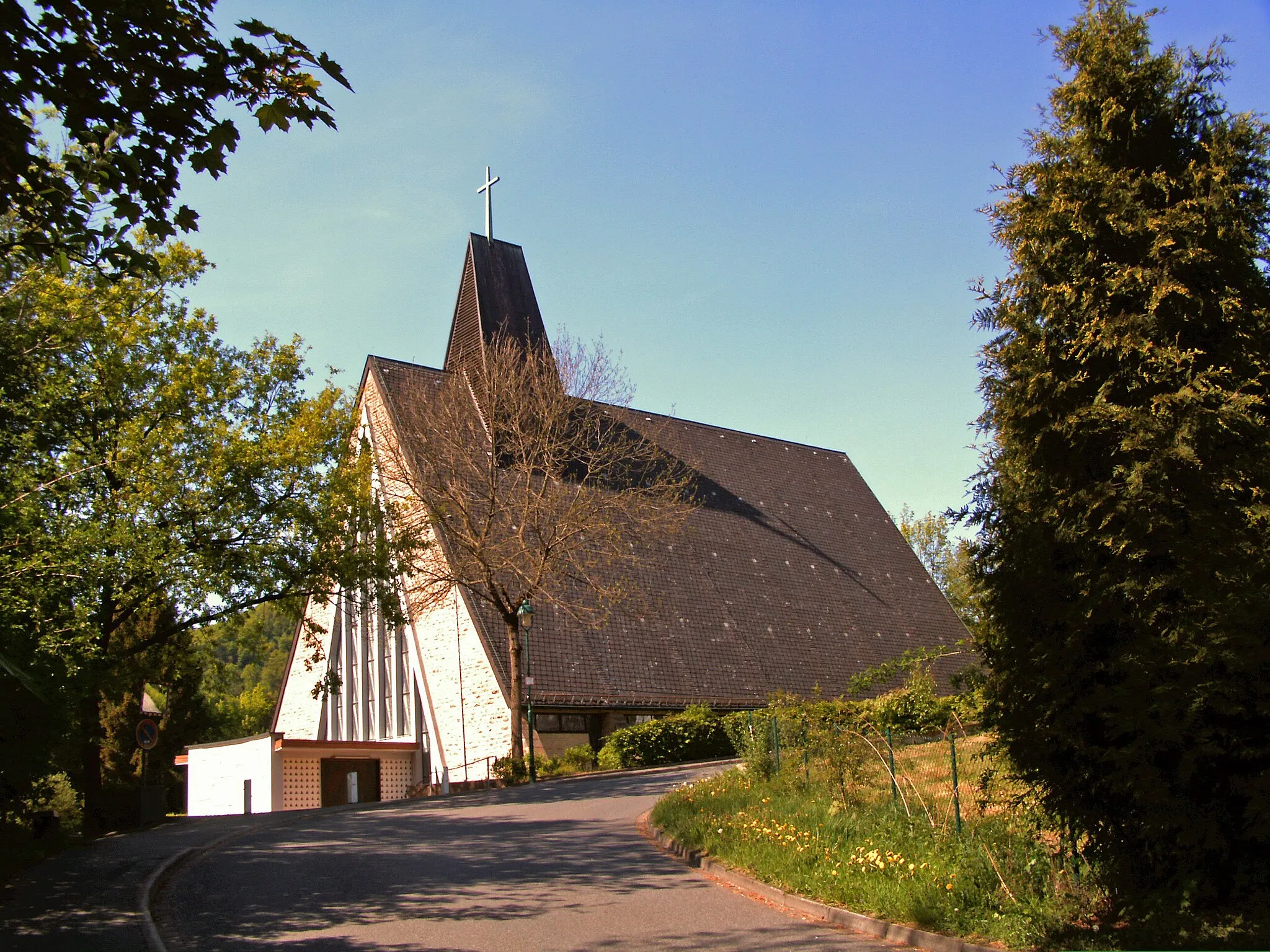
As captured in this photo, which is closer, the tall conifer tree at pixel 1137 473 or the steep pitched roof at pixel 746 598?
the tall conifer tree at pixel 1137 473

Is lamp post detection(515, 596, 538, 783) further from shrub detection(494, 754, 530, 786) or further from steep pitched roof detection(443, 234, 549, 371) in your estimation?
steep pitched roof detection(443, 234, 549, 371)

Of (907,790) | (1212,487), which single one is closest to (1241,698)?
(1212,487)

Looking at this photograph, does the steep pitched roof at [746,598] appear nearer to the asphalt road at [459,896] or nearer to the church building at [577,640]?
the church building at [577,640]

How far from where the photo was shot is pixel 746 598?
31984 mm

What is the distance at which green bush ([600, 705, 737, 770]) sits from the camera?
78.0 ft

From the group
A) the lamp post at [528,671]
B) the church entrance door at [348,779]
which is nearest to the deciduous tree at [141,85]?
the lamp post at [528,671]

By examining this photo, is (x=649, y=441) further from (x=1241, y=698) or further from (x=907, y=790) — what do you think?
(x=1241, y=698)

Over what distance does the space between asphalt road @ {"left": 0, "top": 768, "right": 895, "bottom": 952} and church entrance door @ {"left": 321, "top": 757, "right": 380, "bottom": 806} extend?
13479 mm

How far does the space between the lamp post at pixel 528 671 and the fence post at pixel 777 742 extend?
737 centimetres

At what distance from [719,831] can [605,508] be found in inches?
521

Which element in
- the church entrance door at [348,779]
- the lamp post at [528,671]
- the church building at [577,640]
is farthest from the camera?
the church entrance door at [348,779]

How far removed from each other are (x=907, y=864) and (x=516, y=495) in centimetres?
1671

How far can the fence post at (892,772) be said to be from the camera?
11.0 meters

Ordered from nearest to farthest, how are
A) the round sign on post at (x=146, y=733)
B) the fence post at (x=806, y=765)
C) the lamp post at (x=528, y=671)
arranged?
the fence post at (x=806, y=765)
the round sign on post at (x=146, y=733)
the lamp post at (x=528, y=671)
